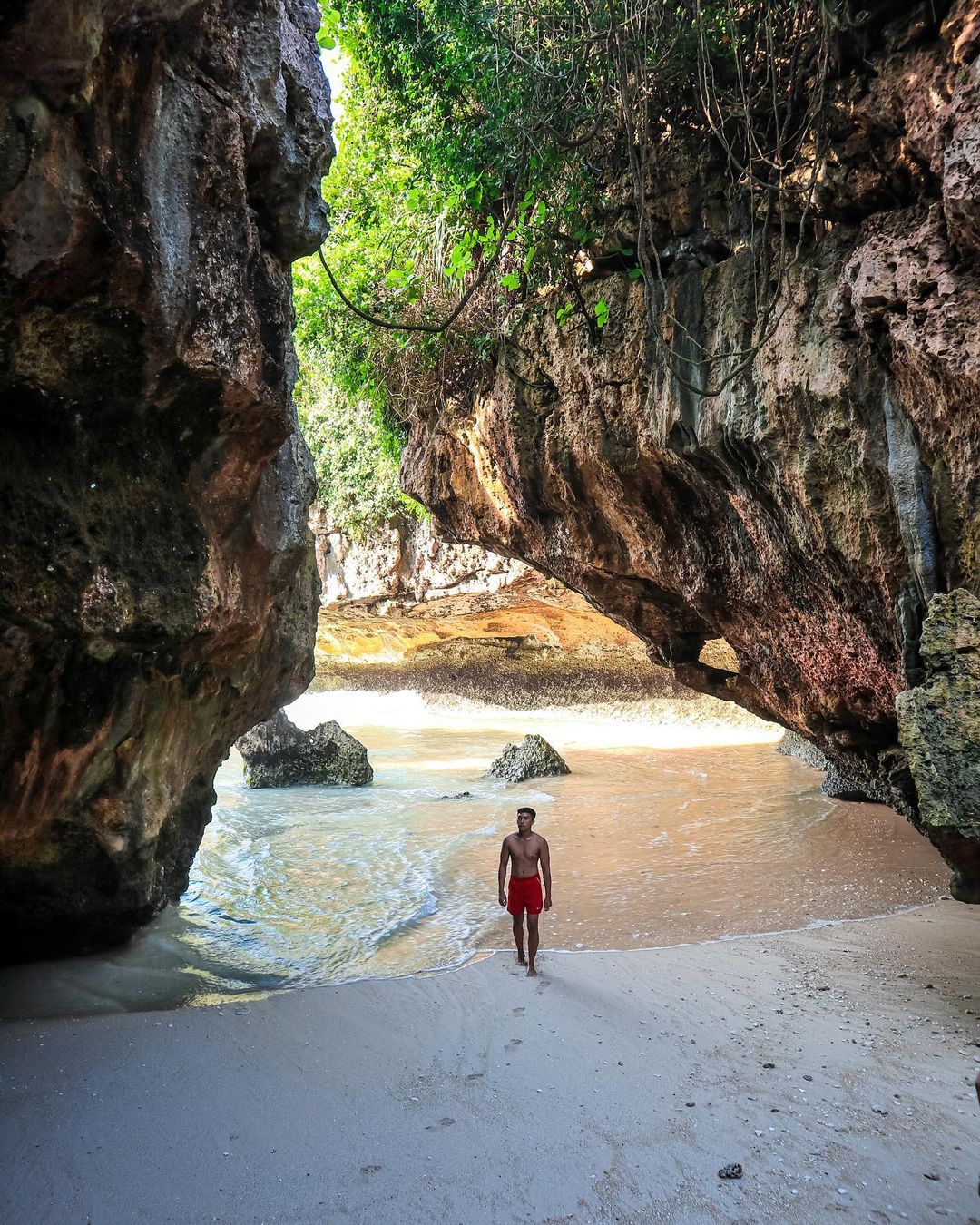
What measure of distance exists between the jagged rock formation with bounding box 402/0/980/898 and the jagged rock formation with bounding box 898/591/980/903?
4cm

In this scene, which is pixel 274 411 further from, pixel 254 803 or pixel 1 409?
pixel 254 803

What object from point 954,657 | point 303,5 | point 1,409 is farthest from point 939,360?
point 1,409

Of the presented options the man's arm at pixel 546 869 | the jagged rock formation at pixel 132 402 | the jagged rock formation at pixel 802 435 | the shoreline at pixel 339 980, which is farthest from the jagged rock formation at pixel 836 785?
the jagged rock formation at pixel 132 402

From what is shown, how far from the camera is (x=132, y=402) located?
154 inches

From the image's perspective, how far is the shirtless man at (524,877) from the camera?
4898mm

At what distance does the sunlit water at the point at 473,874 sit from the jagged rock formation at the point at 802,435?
1.03 m

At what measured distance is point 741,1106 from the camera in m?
3.18

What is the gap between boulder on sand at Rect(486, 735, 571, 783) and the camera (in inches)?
503

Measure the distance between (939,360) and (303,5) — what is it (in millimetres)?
4488

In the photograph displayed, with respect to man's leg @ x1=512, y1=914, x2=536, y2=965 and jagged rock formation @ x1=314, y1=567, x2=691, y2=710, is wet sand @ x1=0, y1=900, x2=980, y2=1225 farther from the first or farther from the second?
jagged rock formation @ x1=314, y1=567, x2=691, y2=710

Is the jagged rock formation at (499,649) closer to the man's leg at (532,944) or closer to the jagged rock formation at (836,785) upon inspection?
the jagged rock formation at (836,785)

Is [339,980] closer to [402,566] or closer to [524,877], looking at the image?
[524,877]

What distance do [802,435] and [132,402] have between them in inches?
178

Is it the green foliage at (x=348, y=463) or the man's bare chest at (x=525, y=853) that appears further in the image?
the green foliage at (x=348, y=463)
